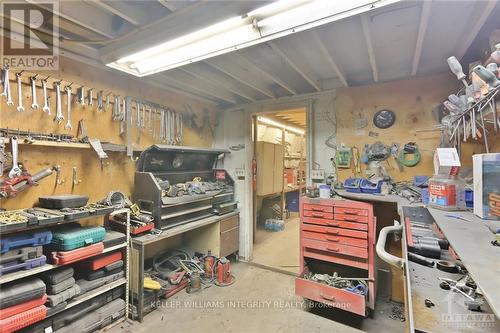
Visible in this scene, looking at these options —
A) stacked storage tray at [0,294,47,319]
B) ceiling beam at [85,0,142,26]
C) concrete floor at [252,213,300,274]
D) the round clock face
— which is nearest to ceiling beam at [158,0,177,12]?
ceiling beam at [85,0,142,26]

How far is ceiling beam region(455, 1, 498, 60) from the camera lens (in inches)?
51.3

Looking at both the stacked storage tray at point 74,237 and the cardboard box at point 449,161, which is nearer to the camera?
the cardboard box at point 449,161

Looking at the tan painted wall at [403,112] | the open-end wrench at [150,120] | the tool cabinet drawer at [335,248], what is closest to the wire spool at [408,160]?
the tan painted wall at [403,112]

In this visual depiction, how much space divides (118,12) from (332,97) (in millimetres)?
2255

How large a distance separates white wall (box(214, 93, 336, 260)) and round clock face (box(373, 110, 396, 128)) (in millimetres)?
451

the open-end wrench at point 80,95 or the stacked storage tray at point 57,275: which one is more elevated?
the open-end wrench at point 80,95

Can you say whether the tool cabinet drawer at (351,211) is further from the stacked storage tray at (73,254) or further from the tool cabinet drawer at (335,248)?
the stacked storage tray at (73,254)

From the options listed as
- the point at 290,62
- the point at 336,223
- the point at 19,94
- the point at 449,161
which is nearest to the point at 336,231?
the point at 336,223

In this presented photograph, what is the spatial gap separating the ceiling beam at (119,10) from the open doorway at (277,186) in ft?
6.69

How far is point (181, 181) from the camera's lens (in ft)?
9.87

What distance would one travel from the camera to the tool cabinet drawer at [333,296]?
1916 millimetres

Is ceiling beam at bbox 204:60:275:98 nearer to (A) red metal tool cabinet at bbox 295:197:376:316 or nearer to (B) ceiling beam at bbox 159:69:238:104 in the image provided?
(B) ceiling beam at bbox 159:69:238:104

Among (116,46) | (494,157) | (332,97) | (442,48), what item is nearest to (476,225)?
(494,157)

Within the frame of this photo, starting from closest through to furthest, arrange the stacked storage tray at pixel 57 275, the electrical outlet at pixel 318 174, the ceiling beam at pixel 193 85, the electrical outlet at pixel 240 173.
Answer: the stacked storage tray at pixel 57 275 < the ceiling beam at pixel 193 85 < the electrical outlet at pixel 318 174 < the electrical outlet at pixel 240 173
